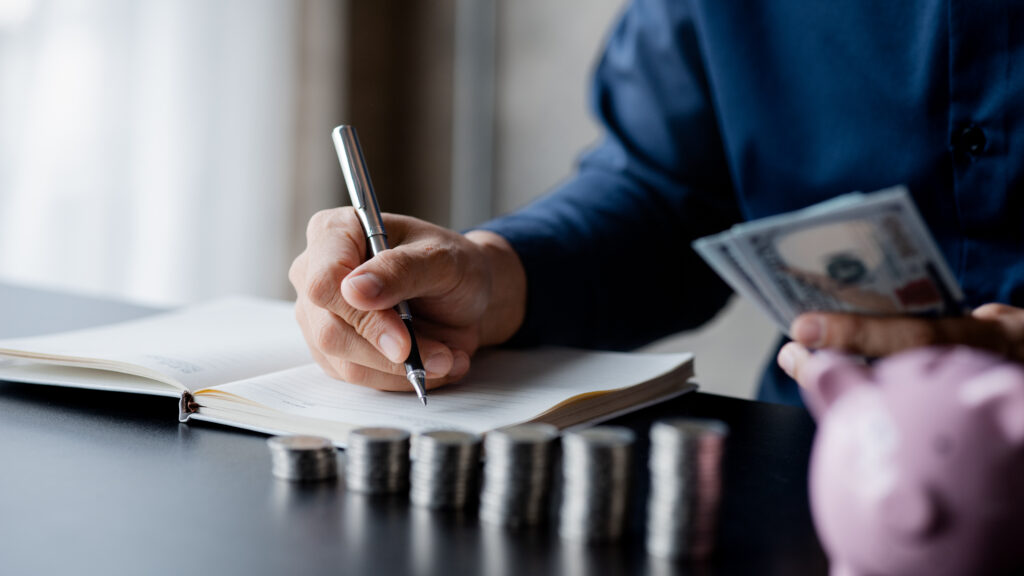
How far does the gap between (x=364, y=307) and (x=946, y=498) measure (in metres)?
0.47

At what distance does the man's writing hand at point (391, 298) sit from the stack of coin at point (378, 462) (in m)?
0.19

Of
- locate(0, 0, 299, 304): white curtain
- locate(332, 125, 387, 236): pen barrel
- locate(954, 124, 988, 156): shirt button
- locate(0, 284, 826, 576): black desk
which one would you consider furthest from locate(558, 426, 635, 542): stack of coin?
locate(0, 0, 299, 304): white curtain

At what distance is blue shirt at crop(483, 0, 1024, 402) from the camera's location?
38.2 inches

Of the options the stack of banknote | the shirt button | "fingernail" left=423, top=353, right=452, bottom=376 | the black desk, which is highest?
the shirt button

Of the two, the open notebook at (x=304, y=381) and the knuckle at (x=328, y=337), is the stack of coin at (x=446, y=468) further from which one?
the knuckle at (x=328, y=337)

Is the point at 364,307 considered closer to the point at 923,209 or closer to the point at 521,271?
the point at 521,271

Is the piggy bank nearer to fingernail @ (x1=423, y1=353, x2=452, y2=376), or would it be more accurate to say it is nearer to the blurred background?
fingernail @ (x1=423, y1=353, x2=452, y2=376)

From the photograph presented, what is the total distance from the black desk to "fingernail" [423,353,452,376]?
0.15m

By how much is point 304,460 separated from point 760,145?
0.80 meters

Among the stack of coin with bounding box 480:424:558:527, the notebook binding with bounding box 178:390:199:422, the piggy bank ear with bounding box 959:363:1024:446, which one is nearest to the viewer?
the piggy bank ear with bounding box 959:363:1024:446

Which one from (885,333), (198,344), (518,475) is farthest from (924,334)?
(198,344)

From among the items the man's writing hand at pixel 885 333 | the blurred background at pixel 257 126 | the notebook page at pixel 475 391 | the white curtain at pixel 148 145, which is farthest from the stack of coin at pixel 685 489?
the white curtain at pixel 148 145

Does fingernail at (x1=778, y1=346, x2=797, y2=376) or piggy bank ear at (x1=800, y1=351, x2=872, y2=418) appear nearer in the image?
piggy bank ear at (x1=800, y1=351, x2=872, y2=418)

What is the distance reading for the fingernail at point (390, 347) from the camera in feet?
2.43
